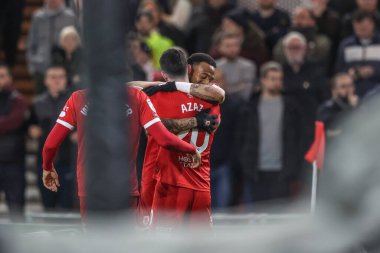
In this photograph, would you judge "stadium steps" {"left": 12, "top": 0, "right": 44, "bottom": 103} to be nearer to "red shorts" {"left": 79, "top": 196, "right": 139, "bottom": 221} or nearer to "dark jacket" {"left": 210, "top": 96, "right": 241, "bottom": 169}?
"dark jacket" {"left": 210, "top": 96, "right": 241, "bottom": 169}

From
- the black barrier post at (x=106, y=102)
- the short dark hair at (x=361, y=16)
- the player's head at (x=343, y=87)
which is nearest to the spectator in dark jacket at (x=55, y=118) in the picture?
the player's head at (x=343, y=87)

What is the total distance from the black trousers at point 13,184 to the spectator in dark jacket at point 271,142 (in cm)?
254

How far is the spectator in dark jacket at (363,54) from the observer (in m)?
11.9

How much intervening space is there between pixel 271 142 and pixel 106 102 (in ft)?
27.6

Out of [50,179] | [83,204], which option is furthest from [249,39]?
[83,204]

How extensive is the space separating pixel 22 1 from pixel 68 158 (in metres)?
3.48

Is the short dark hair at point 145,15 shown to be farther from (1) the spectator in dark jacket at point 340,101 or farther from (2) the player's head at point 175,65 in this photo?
(2) the player's head at point 175,65

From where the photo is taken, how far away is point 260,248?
9.56 feet

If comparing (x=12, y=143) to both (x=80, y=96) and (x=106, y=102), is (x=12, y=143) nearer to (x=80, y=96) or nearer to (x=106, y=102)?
(x=80, y=96)

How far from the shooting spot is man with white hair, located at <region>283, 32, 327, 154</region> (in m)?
11.9

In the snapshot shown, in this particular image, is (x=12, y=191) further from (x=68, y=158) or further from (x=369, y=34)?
(x=369, y=34)

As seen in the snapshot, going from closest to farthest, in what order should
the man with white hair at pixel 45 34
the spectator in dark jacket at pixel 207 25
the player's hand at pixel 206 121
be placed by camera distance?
the player's hand at pixel 206 121
the man with white hair at pixel 45 34
the spectator in dark jacket at pixel 207 25

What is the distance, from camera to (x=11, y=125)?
12.0m

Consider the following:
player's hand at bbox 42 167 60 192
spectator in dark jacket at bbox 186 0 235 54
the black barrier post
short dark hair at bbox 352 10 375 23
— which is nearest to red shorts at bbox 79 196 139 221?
the black barrier post
